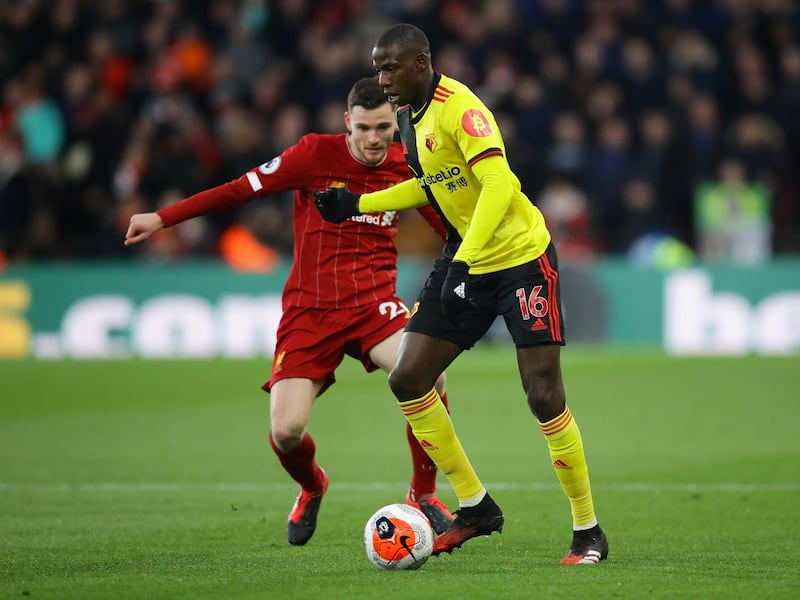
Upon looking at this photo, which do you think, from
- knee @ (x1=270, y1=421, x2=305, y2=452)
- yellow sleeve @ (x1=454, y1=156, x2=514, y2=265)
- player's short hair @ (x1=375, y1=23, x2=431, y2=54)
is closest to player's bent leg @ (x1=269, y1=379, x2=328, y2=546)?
knee @ (x1=270, y1=421, x2=305, y2=452)

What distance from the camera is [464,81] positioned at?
61.1ft

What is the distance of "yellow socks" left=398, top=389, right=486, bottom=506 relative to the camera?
616cm

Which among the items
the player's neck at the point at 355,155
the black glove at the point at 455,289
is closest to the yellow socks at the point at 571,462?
the black glove at the point at 455,289

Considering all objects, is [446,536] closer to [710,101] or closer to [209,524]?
[209,524]

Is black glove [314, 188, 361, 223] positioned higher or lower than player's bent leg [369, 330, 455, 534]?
higher

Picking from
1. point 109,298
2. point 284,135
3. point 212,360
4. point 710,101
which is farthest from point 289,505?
point 710,101

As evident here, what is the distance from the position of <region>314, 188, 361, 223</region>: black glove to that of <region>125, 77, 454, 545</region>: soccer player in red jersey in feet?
2.20

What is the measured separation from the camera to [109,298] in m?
17.0

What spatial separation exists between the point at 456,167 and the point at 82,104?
13.8 metres

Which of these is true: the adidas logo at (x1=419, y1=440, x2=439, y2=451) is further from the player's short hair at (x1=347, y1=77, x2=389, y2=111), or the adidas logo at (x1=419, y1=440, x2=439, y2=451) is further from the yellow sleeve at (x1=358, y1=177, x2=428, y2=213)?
the player's short hair at (x1=347, y1=77, x2=389, y2=111)

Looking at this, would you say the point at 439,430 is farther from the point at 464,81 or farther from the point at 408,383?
the point at 464,81

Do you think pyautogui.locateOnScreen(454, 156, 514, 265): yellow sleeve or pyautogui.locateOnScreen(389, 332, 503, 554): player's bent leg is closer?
pyautogui.locateOnScreen(454, 156, 514, 265): yellow sleeve

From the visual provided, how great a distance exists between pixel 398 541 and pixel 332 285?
173 centimetres

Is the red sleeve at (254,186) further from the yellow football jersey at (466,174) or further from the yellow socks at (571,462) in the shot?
the yellow socks at (571,462)
